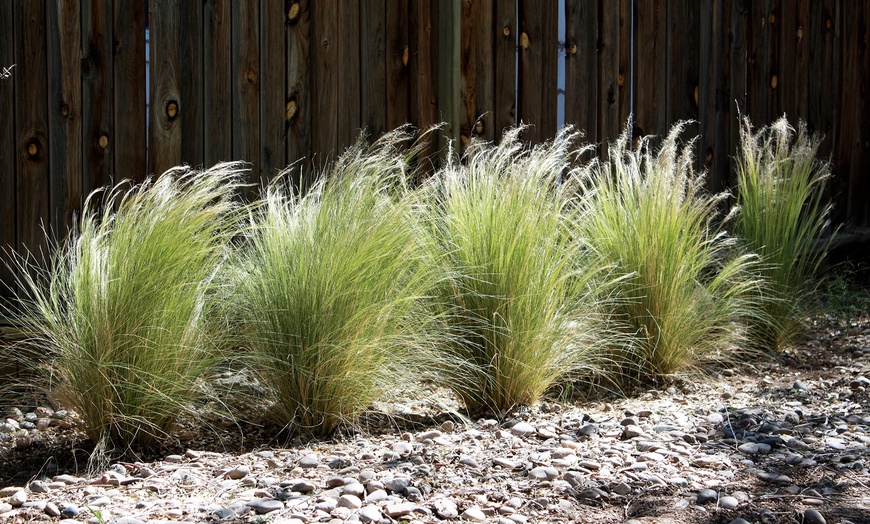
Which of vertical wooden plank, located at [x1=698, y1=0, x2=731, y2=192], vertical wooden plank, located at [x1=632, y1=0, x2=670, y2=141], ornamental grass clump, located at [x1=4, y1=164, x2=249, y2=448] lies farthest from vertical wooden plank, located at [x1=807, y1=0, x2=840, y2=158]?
ornamental grass clump, located at [x1=4, y1=164, x2=249, y2=448]

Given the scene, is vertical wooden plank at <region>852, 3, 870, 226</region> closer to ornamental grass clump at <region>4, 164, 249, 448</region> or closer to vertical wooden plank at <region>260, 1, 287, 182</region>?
vertical wooden plank at <region>260, 1, 287, 182</region>

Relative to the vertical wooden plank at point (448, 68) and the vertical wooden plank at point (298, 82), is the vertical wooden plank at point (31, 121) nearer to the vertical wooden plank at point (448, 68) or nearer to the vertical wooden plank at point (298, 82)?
the vertical wooden plank at point (298, 82)

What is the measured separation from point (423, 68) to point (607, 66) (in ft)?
3.61

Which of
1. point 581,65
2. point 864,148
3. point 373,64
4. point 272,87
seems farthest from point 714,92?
point 272,87

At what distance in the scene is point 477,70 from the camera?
381cm

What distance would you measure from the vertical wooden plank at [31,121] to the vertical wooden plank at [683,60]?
3.00 m

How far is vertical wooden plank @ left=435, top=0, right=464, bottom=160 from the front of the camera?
3.63 metres

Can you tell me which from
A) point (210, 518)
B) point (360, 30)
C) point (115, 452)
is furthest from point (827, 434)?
point (360, 30)

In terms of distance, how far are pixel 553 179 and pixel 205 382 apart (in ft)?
4.30

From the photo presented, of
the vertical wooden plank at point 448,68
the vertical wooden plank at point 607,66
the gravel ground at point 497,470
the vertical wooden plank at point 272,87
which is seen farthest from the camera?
the vertical wooden plank at point 607,66

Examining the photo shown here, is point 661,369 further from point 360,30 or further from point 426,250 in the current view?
point 360,30

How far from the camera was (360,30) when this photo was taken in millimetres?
3521

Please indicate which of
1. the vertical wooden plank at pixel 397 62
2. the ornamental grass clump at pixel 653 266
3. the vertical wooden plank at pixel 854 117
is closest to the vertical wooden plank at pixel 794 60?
the vertical wooden plank at pixel 854 117

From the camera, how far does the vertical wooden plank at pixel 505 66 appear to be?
3.90 m
